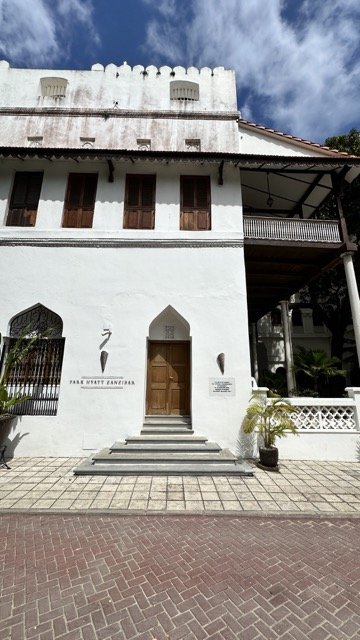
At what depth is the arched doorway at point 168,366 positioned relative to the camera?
8.65 metres

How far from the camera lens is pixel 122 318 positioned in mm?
8516

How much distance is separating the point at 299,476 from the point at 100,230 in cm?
875

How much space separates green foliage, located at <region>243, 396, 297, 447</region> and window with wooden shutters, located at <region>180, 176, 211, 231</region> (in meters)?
5.73

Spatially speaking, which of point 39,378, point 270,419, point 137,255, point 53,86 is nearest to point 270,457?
point 270,419

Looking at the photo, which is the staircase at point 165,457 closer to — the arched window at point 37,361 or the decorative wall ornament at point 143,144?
the arched window at point 37,361

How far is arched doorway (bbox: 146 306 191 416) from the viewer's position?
8.65 m

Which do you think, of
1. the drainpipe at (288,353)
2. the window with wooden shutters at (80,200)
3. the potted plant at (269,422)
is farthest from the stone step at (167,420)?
the window with wooden shutters at (80,200)

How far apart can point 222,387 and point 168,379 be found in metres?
1.74

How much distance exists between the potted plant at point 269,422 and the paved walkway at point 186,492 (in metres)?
0.40

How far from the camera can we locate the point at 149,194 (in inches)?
379

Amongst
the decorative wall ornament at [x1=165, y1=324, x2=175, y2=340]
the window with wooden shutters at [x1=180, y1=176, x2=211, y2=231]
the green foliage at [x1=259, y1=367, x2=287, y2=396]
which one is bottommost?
the green foliage at [x1=259, y1=367, x2=287, y2=396]

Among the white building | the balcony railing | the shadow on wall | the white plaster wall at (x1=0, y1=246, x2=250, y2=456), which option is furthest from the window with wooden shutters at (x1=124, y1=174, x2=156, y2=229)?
the shadow on wall

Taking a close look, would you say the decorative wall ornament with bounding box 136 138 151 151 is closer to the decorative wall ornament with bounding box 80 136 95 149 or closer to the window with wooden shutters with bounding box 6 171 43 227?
the decorative wall ornament with bounding box 80 136 95 149

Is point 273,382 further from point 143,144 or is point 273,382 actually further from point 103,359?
point 143,144
